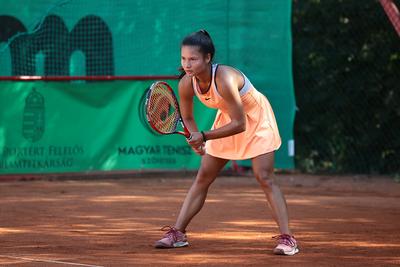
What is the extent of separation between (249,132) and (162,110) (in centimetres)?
64

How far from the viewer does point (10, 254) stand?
6543mm

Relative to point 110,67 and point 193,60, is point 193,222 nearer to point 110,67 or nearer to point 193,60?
point 193,60

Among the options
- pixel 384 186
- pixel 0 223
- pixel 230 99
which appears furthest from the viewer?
pixel 384 186

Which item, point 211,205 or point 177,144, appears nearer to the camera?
point 211,205

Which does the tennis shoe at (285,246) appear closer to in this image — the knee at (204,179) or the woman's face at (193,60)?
the knee at (204,179)

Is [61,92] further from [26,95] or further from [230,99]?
[230,99]

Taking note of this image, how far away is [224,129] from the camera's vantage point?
21.1 feet

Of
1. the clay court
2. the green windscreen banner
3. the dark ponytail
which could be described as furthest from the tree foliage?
the dark ponytail

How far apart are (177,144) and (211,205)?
338 cm

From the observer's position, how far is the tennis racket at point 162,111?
21.4ft

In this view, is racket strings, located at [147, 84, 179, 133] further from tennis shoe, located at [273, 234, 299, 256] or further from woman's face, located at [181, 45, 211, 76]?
tennis shoe, located at [273, 234, 299, 256]

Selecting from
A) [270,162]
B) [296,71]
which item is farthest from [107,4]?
[270,162]

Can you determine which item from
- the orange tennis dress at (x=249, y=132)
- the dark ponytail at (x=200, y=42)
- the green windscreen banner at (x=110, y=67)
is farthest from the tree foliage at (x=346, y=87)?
the dark ponytail at (x=200, y=42)

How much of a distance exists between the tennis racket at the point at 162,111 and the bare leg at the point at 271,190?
571 millimetres
